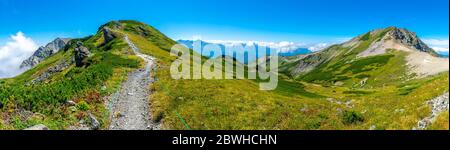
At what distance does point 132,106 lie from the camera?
142ft

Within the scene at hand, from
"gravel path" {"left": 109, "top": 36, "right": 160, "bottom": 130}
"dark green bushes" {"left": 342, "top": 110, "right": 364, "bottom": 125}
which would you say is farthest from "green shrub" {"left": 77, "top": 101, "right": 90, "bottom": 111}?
"dark green bushes" {"left": 342, "top": 110, "right": 364, "bottom": 125}

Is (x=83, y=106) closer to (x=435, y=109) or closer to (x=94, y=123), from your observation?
(x=94, y=123)

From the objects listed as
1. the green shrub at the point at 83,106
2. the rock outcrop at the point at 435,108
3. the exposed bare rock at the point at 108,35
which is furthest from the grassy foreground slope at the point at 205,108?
the exposed bare rock at the point at 108,35

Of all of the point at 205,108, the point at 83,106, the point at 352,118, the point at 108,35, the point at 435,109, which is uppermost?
the point at 108,35

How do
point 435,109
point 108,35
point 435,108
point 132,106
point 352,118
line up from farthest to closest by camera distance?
point 108,35 → point 132,106 → point 352,118 → point 435,108 → point 435,109

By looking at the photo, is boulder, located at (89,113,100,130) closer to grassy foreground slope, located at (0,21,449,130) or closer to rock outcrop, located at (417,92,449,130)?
grassy foreground slope, located at (0,21,449,130)

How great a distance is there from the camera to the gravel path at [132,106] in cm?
3638

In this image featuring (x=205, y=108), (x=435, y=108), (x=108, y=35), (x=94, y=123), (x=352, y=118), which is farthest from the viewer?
(x=108, y=35)

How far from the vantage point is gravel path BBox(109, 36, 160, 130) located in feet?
119

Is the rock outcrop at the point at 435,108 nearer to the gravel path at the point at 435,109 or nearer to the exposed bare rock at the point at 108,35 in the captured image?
the gravel path at the point at 435,109

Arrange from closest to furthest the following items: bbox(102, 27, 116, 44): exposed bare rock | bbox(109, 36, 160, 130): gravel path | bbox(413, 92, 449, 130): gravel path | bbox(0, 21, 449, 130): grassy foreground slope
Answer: bbox(413, 92, 449, 130): gravel path, bbox(0, 21, 449, 130): grassy foreground slope, bbox(109, 36, 160, 130): gravel path, bbox(102, 27, 116, 44): exposed bare rock

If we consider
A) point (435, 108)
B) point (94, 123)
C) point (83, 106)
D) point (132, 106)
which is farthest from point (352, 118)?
point (83, 106)
